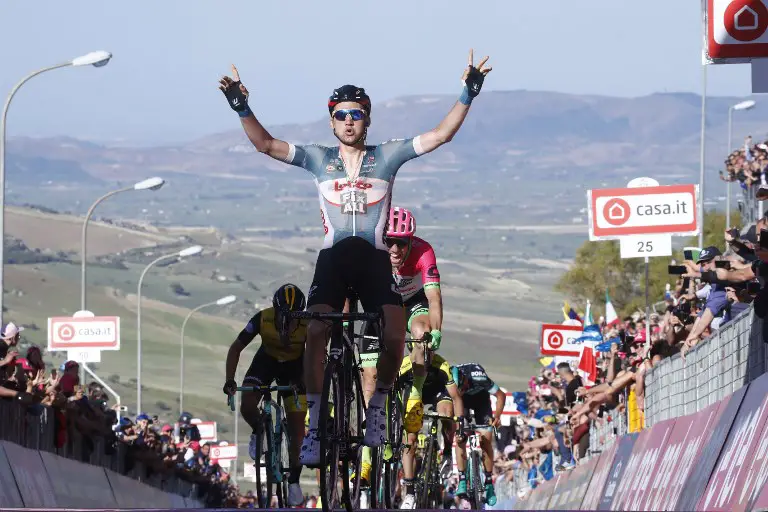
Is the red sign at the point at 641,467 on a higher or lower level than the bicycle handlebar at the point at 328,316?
lower

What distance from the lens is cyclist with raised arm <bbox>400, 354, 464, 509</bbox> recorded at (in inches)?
715

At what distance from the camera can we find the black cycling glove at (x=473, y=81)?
14.3 m

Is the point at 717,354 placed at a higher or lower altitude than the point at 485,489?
higher

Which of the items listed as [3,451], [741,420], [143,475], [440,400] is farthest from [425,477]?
[143,475]

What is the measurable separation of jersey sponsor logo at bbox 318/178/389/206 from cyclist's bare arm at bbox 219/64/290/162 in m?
0.37

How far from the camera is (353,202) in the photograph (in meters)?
14.0

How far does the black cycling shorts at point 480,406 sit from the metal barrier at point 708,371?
2.06m

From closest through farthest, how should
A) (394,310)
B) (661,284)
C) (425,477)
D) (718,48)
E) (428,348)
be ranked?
(394,310), (718,48), (428,348), (425,477), (661,284)

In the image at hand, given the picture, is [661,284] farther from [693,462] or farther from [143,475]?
[693,462]

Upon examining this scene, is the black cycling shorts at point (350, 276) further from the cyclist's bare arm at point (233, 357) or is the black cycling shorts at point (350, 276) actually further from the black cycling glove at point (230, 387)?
the cyclist's bare arm at point (233, 357)

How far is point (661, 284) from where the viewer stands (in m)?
112

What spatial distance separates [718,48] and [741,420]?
300cm

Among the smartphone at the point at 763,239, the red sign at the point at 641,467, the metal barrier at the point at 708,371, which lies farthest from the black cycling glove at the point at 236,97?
the red sign at the point at 641,467

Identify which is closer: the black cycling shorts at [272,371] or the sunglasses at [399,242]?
the sunglasses at [399,242]
